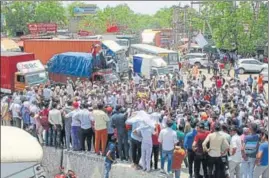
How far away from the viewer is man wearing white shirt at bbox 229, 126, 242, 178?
23.1 feet

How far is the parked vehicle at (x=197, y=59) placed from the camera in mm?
26562

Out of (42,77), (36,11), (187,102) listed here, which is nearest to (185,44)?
(42,77)

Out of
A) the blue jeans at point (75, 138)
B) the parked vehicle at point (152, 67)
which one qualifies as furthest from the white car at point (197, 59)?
the blue jeans at point (75, 138)

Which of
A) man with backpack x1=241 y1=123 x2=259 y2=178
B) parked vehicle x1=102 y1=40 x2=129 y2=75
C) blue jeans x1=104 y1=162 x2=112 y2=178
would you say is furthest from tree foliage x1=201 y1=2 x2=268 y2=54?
blue jeans x1=104 y1=162 x2=112 y2=178

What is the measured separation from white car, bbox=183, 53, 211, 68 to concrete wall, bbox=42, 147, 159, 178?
18.4m

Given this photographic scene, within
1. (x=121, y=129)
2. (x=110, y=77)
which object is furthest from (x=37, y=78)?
(x=121, y=129)

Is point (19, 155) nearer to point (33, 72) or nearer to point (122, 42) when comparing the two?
point (33, 72)

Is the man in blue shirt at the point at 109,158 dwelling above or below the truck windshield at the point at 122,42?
below

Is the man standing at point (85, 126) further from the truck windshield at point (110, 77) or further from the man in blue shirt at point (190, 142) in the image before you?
the truck windshield at point (110, 77)

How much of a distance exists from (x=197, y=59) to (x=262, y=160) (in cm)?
2059

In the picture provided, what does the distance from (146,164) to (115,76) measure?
1310cm

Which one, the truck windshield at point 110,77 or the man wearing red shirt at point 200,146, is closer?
the man wearing red shirt at point 200,146

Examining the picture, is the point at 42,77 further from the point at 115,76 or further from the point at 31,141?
the point at 31,141

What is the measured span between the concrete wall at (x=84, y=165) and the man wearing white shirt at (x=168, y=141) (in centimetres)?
33
